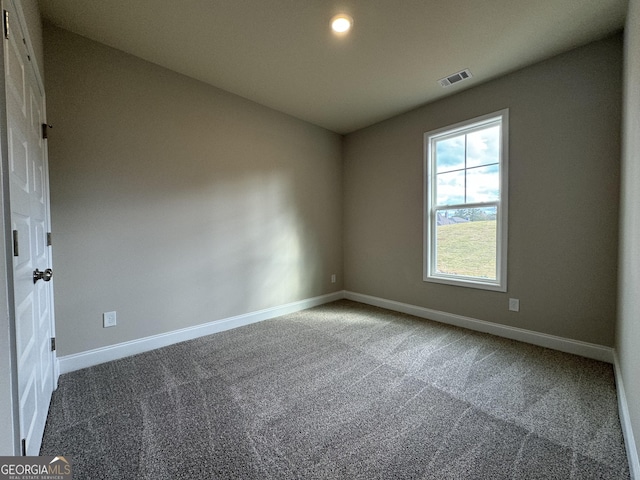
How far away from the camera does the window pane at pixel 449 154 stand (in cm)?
318

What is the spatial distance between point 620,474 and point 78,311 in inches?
140

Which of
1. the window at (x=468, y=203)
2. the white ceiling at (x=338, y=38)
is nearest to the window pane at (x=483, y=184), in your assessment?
the window at (x=468, y=203)

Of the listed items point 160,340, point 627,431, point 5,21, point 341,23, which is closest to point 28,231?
point 5,21

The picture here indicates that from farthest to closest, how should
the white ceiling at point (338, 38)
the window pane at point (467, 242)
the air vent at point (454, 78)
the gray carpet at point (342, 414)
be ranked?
the window pane at point (467, 242), the air vent at point (454, 78), the white ceiling at point (338, 38), the gray carpet at point (342, 414)

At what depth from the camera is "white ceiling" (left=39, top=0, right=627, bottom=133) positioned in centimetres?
192

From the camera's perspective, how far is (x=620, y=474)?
1.24 m

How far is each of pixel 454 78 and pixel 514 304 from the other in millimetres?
2400

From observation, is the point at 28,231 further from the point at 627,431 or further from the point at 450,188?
the point at 450,188

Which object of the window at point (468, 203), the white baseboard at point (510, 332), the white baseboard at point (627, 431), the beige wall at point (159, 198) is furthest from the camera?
the window at point (468, 203)

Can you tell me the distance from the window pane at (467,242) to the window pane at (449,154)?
1.74 ft

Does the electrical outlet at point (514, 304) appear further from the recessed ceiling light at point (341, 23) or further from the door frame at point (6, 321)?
the door frame at point (6, 321)

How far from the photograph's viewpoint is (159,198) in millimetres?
2635

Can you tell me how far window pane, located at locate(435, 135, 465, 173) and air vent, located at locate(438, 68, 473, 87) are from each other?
2.00 feet

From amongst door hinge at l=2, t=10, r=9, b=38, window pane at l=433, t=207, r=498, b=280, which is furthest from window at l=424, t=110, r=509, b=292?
door hinge at l=2, t=10, r=9, b=38
